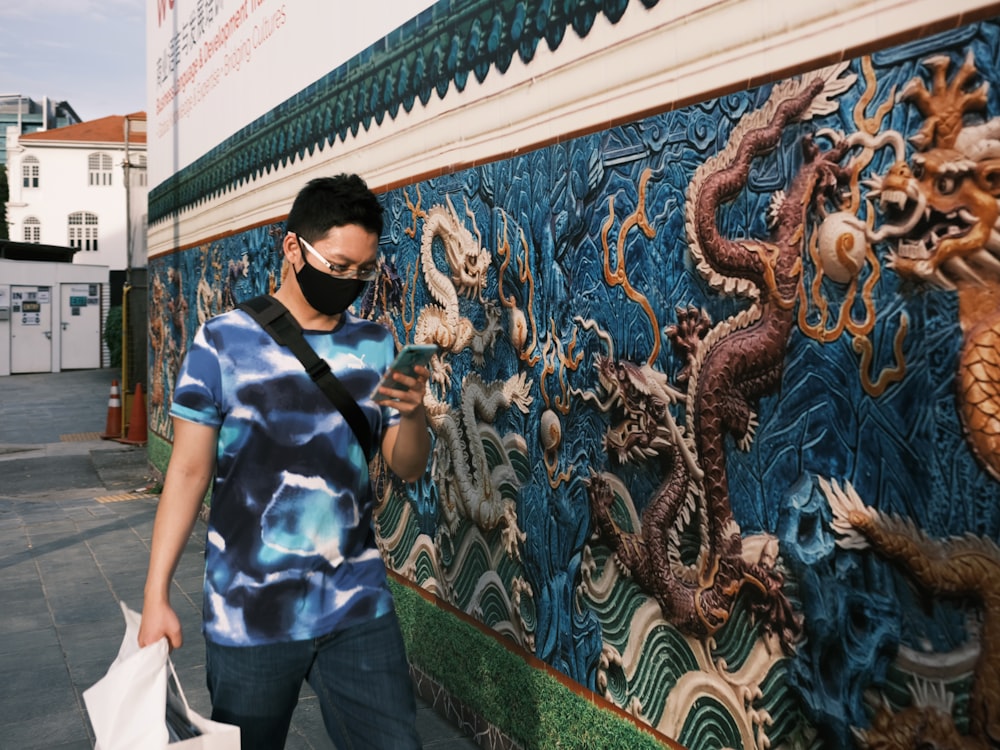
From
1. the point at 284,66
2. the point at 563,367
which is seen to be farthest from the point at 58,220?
the point at 563,367

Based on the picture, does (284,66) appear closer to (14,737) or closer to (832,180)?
(14,737)

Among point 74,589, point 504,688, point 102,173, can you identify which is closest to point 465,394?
point 504,688

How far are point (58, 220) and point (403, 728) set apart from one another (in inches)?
2351

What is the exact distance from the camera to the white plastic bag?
2203 mm

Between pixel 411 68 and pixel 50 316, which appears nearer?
pixel 411 68

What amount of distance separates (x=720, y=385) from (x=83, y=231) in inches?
2337

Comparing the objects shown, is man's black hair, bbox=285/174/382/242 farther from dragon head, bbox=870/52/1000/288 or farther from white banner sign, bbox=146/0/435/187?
white banner sign, bbox=146/0/435/187

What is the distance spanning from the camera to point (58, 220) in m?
56.8

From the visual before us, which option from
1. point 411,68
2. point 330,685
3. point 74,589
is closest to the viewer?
point 330,685

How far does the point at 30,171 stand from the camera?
185 feet

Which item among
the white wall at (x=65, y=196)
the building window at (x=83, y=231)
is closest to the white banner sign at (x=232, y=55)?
the white wall at (x=65, y=196)

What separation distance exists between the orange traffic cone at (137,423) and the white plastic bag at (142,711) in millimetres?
13210

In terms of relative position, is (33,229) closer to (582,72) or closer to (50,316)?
(50,316)

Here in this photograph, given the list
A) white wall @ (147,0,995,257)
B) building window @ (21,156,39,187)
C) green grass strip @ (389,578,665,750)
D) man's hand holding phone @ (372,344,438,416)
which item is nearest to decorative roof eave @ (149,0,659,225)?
white wall @ (147,0,995,257)
